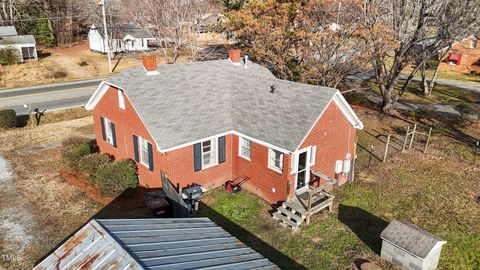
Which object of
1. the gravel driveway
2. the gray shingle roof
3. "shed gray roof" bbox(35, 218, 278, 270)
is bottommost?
the gravel driveway

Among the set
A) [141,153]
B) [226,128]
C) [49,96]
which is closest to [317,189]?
[226,128]

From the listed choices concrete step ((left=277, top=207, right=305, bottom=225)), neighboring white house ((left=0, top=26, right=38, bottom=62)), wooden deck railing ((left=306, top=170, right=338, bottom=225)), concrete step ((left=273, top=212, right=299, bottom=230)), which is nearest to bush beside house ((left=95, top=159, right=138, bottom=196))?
concrete step ((left=273, top=212, right=299, bottom=230))

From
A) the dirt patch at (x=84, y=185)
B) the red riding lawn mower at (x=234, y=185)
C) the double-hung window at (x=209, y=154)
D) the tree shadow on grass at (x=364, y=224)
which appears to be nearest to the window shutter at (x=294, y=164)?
the tree shadow on grass at (x=364, y=224)

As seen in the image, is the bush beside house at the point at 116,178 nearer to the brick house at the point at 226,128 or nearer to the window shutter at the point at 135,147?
the window shutter at the point at 135,147

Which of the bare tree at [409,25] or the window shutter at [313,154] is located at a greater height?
the bare tree at [409,25]

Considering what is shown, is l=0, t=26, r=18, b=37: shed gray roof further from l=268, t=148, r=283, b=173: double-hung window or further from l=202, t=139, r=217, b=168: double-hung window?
l=268, t=148, r=283, b=173: double-hung window

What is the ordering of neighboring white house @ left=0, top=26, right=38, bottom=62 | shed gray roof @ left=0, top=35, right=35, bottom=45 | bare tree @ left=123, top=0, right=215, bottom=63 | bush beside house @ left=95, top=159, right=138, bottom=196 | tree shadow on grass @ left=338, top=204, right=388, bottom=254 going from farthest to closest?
shed gray roof @ left=0, top=35, right=35, bottom=45
neighboring white house @ left=0, top=26, right=38, bottom=62
bare tree @ left=123, top=0, right=215, bottom=63
bush beside house @ left=95, top=159, right=138, bottom=196
tree shadow on grass @ left=338, top=204, right=388, bottom=254
